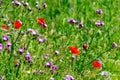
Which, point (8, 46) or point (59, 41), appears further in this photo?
point (59, 41)

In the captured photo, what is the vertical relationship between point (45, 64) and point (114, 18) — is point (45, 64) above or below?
above

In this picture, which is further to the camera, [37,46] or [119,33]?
[119,33]

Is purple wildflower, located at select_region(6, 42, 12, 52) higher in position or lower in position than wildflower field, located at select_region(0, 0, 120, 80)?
higher

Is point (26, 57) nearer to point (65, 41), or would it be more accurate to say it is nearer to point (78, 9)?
point (65, 41)

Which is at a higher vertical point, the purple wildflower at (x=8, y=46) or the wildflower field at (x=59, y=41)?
the purple wildflower at (x=8, y=46)

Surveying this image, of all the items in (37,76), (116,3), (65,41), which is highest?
(37,76)

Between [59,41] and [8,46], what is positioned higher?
[8,46]

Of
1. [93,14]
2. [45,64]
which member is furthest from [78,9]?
[45,64]

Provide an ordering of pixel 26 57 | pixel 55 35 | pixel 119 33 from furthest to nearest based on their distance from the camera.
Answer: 1. pixel 119 33
2. pixel 55 35
3. pixel 26 57
